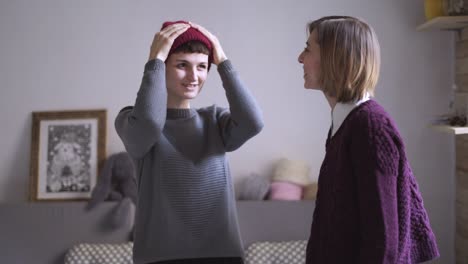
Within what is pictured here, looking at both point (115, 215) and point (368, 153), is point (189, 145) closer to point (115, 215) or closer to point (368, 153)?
point (368, 153)

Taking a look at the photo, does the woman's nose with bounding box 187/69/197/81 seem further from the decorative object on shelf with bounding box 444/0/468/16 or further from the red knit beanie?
the decorative object on shelf with bounding box 444/0/468/16

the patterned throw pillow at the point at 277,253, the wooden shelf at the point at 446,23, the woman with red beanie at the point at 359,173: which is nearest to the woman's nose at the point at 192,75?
the woman with red beanie at the point at 359,173

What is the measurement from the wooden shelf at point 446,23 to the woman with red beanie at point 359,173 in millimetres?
1196

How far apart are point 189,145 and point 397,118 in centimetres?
144

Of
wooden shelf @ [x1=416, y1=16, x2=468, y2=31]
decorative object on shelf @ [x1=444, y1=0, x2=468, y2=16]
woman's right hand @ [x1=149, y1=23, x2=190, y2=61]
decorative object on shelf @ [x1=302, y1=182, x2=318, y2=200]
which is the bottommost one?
decorative object on shelf @ [x1=302, y1=182, x2=318, y2=200]

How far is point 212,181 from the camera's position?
1.21 m

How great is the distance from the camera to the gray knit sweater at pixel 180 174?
117 centimetres

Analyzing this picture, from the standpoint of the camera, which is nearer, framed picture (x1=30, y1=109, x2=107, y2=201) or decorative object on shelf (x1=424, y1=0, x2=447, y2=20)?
decorative object on shelf (x1=424, y1=0, x2=447, y2=20)

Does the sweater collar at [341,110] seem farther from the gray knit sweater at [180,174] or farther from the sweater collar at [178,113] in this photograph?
the sweater collar at [178,113]

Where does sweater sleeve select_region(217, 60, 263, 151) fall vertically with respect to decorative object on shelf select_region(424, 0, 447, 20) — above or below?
below

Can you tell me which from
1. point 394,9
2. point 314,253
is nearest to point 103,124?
point 394,9

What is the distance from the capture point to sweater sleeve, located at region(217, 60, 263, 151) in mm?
1215

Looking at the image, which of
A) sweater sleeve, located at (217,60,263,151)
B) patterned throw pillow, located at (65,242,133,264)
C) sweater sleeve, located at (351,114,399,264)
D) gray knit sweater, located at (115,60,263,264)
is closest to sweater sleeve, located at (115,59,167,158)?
gray knit sweater, located at (115,60,263,264)

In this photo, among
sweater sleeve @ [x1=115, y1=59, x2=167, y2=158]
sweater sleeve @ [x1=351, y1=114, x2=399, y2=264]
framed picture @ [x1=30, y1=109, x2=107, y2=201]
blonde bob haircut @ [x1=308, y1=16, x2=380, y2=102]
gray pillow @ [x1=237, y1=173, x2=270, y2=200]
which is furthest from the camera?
framed picture @ [x1=30, y1=109, x2=107, y2=201]
